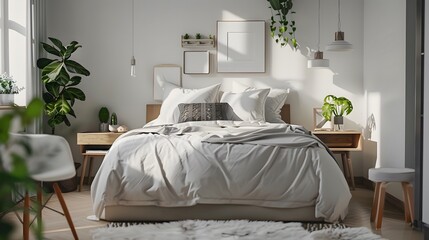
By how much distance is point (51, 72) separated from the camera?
5.57 meters

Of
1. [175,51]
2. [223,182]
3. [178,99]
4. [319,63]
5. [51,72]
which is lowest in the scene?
[223,182]

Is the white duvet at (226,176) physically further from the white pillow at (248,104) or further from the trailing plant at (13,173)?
the trailing plant at (13,173)

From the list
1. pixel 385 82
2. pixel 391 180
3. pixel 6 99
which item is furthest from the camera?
pixel 385 82

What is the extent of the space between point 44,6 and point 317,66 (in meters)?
3.10

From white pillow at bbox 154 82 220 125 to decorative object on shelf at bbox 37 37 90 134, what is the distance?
899mm

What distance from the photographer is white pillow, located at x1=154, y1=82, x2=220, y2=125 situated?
5609mm

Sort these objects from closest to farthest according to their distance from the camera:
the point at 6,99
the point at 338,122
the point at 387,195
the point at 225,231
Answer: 1. the point at 225,231
2. the point at 6,99
3. the point at 387,195
4. the point at 338,122

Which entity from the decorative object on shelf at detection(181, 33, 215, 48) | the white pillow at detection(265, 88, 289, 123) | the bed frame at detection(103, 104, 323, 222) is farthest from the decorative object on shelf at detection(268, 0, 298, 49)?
the bed frame at detection(103, 104, 323, 222)

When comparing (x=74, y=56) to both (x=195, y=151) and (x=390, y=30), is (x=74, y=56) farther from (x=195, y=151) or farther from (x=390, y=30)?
(x=390, y=30)

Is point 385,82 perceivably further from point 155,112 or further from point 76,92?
point 76,92

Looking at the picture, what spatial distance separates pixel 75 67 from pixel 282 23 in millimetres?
2365

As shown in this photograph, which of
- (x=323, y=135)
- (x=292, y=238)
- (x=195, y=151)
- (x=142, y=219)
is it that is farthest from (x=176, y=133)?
(x=323, y=135)

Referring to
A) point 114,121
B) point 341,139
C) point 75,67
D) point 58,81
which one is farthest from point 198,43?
point 341,139

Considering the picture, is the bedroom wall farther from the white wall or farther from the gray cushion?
the gray cushion
